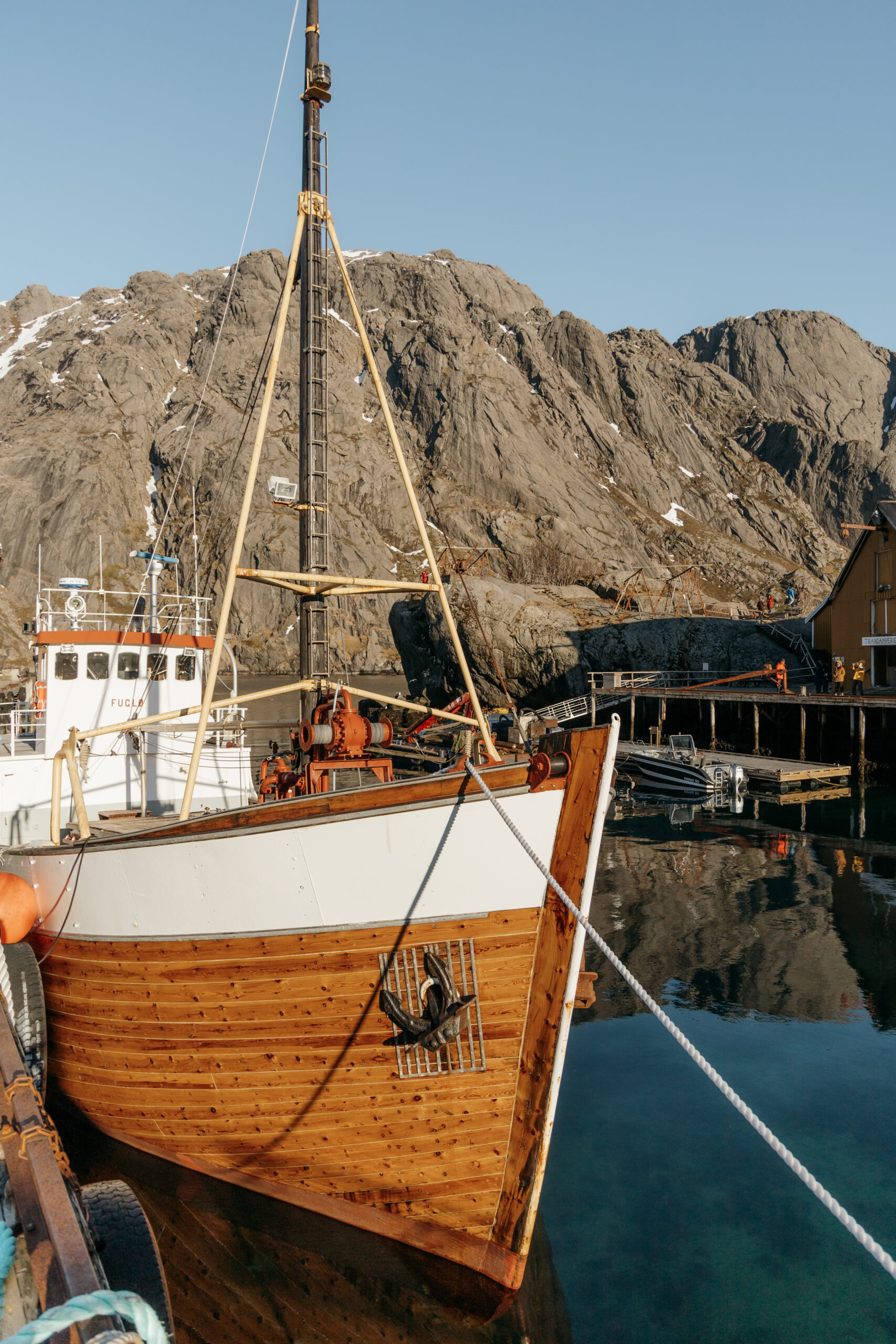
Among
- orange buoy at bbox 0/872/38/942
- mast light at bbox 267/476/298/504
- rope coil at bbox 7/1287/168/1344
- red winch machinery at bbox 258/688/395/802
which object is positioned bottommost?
orange buoy at bbox 0/872/38/942

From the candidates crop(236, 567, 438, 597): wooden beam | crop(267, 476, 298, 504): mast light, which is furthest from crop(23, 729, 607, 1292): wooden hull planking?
crop(267, 476, 298, 504): mast light

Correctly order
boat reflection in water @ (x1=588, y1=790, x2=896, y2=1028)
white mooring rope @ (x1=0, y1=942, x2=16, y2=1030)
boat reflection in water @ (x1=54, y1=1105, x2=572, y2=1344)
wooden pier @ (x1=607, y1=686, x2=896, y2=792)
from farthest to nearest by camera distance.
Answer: wooden pier @ (x1=607, y1=686, x2=896, y2=792)
boat reflection in water @ (x1=588, y1=790, x2=896, y2=1028)
white mooring rope @ (x1=0, y1=942, x2=16, y2=1030)
boat reflection in water @ (x1=54, y1=1105, x2=572, y2=1344)

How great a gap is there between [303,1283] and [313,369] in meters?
9.87

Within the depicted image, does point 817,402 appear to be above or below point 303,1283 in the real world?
above

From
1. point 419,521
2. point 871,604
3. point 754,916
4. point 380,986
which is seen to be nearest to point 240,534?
point 419,521

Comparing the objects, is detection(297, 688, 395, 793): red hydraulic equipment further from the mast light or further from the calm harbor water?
the calm harbor water

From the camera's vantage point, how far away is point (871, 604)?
128 ft

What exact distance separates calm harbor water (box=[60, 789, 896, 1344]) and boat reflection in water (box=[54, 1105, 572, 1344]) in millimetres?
17

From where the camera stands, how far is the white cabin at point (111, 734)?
1442 cm

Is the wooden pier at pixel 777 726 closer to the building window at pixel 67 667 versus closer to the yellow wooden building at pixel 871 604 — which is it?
the yellow wooden building at pixel 871 604

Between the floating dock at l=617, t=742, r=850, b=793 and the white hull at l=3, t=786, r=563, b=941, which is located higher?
the white hull at l=3, t=786, r=563, b=941

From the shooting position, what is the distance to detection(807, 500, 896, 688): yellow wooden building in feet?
123

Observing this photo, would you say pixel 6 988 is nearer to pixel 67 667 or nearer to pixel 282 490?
pixel 282 490

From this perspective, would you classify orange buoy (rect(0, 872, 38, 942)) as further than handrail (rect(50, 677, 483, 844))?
Yes
